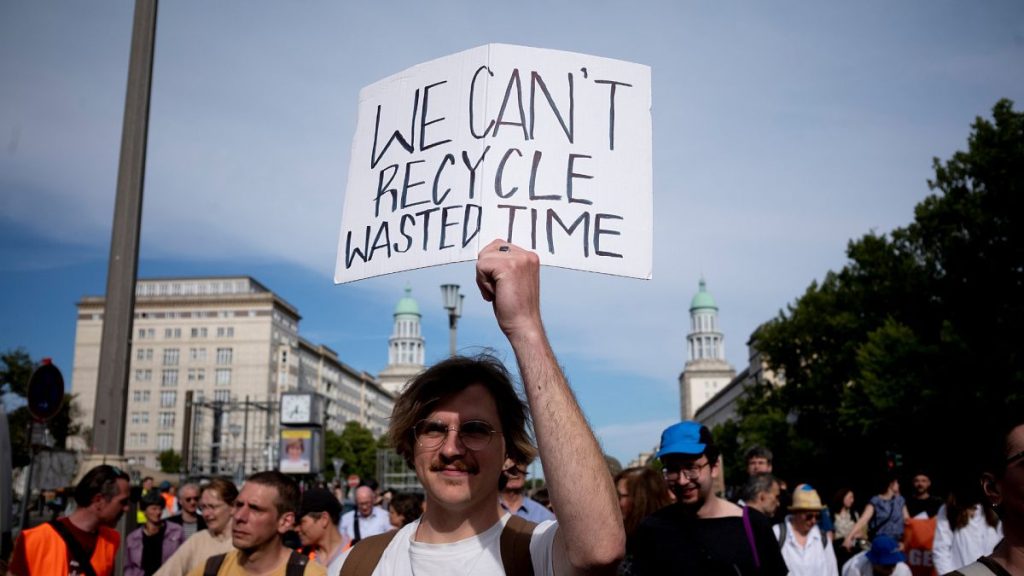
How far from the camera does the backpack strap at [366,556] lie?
7.64 feet

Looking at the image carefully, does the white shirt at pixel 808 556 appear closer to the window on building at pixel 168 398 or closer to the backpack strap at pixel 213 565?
the backpack strap at pixel 213 565

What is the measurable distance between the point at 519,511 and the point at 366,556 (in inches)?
206

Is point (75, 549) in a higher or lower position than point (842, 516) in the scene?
higher

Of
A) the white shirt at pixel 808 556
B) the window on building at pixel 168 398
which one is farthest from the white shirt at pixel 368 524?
the window on building at pixel 168 398

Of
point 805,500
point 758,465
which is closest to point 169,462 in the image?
point 758,465

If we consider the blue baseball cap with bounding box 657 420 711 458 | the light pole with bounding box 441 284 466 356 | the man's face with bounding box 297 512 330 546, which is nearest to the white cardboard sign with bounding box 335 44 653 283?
the blue baseball cap with bounding box 657 420 711 458

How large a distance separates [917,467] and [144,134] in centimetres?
2754

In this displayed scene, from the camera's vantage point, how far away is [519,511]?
7434 mm

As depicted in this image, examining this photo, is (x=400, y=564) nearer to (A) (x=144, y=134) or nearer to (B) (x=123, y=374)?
(B) (x=123, y=374)

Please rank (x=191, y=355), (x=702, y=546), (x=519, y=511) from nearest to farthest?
(x=702, y=546) → (x=519, y=511) → (x=191, y=355)

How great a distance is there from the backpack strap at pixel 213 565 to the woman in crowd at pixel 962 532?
5765 mm

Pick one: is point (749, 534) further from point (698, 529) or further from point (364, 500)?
point (364, 500)

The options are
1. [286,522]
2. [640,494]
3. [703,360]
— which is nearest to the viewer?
[286,522]

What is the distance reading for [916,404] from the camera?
26.2 metres
